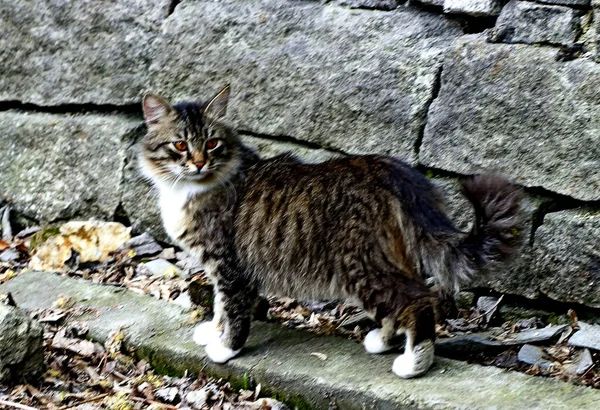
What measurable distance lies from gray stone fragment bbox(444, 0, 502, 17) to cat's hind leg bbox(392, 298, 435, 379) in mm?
1483

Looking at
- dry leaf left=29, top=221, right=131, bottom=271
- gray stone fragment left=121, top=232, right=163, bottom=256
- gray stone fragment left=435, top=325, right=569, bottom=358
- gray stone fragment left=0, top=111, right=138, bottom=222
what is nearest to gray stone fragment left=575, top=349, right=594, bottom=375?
gray stone fragment left=435, top=325, right=569, bottom=358

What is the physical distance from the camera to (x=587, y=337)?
14.1 feet

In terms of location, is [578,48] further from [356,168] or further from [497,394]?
[497,394]

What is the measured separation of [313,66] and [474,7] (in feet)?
2.94

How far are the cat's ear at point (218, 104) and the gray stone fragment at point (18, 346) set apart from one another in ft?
4.09

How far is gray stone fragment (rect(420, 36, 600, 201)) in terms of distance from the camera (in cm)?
423

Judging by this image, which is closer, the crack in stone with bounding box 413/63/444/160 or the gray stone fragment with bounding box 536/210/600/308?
the gray stone fragment with bounding box 536/210/600/308

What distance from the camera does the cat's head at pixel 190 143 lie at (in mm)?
4391

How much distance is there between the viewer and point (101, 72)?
5.74m

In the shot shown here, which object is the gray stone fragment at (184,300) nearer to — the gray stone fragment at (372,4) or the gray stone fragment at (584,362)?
the gray stone fragment at (372,4)

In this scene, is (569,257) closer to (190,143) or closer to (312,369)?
(312,369)

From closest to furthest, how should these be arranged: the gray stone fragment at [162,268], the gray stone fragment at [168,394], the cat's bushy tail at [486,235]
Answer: the cat's bushy tail at [486,235]
the gray stone fragment at [168,394]
the gray stone fragment at [162,268]

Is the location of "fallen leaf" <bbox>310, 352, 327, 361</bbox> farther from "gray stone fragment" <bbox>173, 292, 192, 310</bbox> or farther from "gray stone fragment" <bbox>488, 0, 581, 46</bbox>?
"gray stone fragment" <bbox>488, 0, 581, 46</bbox>

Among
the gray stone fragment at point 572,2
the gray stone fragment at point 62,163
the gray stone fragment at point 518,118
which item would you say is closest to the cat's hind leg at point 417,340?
the gray stone fragment at point 518,118
